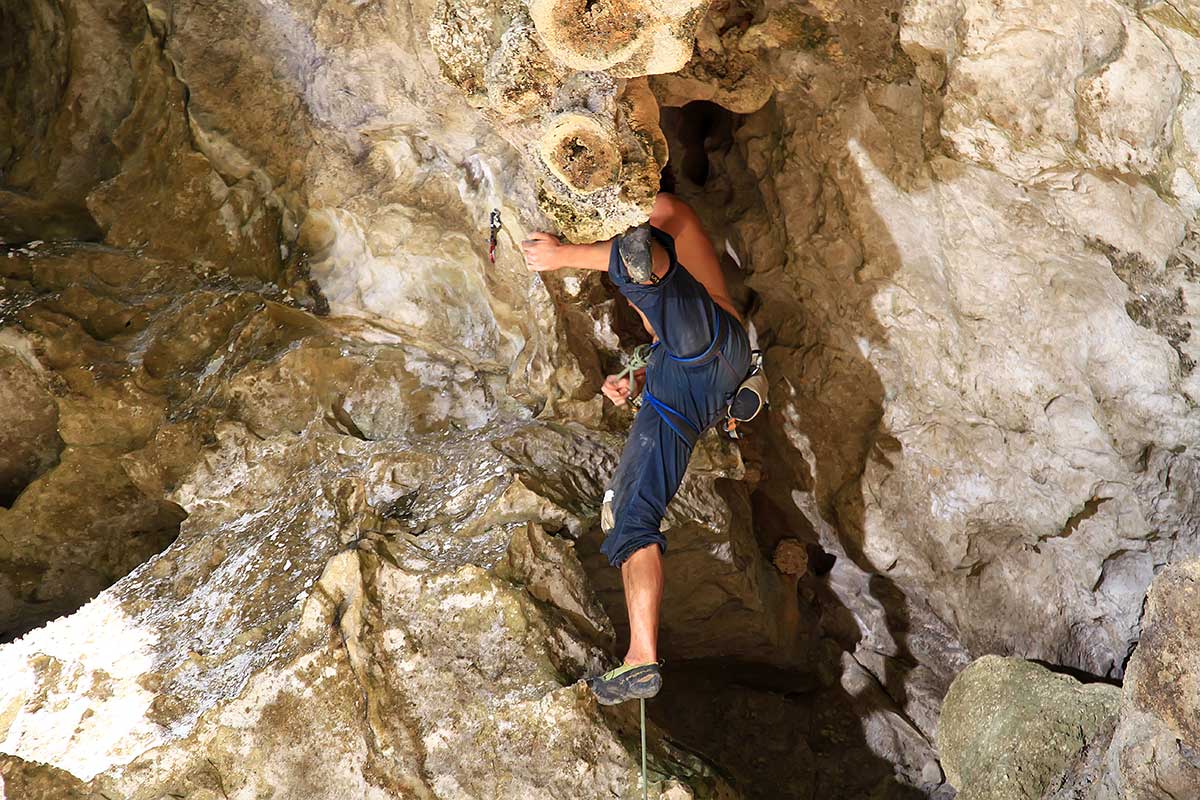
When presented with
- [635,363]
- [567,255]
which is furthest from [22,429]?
[635,363]

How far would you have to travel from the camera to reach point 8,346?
327 centimetres

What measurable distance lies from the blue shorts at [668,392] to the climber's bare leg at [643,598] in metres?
0.03

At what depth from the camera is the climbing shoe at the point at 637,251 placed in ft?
9.48

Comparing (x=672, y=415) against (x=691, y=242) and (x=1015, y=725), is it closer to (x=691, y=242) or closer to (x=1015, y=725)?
(x=691, y=242)

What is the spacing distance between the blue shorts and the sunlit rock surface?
0.17 meters

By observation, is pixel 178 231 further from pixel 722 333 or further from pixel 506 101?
pixel 722 333

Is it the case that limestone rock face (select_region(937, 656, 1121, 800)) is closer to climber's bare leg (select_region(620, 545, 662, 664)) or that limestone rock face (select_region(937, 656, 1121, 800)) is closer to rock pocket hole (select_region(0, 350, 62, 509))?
climber's bare leg (select_region(620, 545, 662, 664))

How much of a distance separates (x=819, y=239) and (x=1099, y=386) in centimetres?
110

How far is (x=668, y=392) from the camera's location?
3260 millimetres

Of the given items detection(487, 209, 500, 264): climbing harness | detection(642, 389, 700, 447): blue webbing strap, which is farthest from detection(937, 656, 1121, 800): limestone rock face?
detection(487, 209, 500, 264): climbing harness

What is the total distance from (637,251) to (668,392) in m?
0.56

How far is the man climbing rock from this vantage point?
9.54 feet

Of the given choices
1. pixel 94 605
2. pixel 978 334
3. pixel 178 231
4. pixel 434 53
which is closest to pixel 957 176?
pixel 978 334

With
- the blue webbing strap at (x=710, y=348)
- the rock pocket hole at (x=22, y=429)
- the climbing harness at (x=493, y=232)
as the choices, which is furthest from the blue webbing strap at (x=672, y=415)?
the rock pocket hole at (x=22, y=429)
